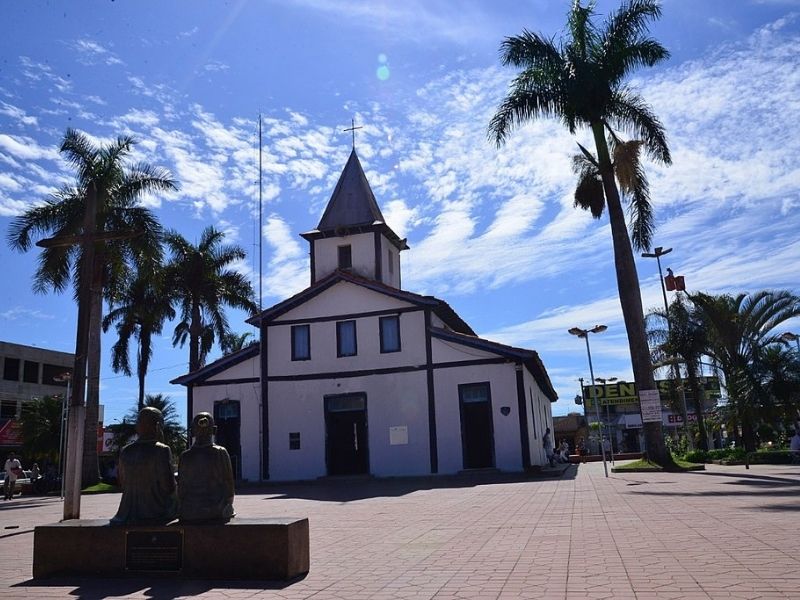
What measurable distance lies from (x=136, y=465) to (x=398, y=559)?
296 cm

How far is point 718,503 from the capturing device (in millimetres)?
11836

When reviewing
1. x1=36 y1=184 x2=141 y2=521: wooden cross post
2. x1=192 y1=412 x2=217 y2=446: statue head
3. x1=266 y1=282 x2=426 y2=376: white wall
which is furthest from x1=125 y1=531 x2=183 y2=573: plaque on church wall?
x1=266 y1=282 x2=426 y2=376: white wall

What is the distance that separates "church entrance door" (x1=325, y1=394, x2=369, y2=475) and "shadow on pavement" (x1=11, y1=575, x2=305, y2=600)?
66.3ft

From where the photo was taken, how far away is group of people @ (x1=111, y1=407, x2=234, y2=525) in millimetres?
7250

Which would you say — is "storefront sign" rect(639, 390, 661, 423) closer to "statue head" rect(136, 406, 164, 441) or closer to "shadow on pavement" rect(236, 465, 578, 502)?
"shadow on pavement" rect(236, 465, 578, 502)

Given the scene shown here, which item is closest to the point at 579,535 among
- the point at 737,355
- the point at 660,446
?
the point at 660,446

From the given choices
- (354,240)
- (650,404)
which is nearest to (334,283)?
(354,240)

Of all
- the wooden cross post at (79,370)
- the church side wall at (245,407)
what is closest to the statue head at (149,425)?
the wooden cross post at (79,370)

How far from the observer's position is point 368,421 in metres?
27.0

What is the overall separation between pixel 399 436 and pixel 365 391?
220 centimetres

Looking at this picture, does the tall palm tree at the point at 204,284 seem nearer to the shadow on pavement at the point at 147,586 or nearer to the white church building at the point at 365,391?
the white church building at the point at 365,391

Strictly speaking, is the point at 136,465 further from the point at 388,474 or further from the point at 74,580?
the point at 388,474

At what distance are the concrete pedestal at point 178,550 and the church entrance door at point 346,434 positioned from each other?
19.8 m

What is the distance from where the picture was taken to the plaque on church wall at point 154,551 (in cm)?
710
